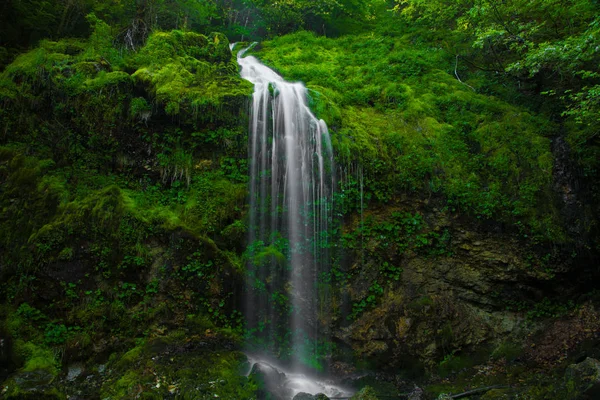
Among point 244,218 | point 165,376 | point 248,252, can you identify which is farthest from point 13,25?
point 165,376

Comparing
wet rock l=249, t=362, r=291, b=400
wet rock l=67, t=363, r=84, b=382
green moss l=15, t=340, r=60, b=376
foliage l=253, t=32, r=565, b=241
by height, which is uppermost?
foliage l=253, t=32, r=565, b=241

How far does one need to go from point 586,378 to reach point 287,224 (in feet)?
16.0

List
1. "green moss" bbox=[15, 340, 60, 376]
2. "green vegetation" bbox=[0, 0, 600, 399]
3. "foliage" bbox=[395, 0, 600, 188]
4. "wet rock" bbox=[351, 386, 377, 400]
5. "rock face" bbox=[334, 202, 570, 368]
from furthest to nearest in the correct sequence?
1. "foliage" bbox=[395, 0, 600, 188]
2. "rock face" bbox=[334, 202, 570, 368]
3. "green vegetation" bbox=[0, 0, 600, 399]
4. "green moss" bbox=[15, 340, 60, 376]
5. "wet rock" bbox=[351, 386, 377, 400]

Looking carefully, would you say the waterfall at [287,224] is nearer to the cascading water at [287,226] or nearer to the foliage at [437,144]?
the cascading water at [287,226]

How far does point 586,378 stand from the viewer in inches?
175

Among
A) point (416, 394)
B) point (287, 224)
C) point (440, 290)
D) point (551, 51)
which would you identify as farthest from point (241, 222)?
point (551, 51)

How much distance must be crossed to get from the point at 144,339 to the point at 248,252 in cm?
216

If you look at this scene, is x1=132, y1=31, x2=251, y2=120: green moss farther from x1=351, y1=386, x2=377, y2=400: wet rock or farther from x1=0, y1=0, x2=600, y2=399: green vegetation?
x1=351, y1=386, x2=377, y2=400: wet rock

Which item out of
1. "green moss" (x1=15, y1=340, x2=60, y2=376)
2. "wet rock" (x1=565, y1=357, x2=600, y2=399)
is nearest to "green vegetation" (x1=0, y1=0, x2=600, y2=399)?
"green moss" (x1=15, y1=340, x2=60, y2=376)

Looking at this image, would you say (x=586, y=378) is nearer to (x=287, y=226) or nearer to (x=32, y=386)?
(x=287, y=226)

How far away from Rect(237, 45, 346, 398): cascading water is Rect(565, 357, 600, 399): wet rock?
3671 mm

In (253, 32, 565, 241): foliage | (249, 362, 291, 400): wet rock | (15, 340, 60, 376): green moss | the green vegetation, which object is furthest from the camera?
(253, 32, 565, 241): foliage

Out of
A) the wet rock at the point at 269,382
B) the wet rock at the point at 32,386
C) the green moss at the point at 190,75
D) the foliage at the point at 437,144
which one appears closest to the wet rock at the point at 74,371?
the wet rock at the point at 32,386

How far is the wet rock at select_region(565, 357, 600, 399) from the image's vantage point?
14.0 feet
